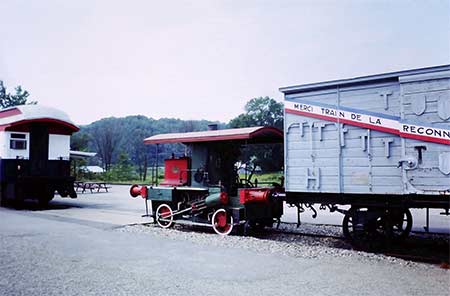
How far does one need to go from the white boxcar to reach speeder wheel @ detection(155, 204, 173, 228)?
13.1ft

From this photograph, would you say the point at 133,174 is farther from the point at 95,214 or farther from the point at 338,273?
the point at 338,273

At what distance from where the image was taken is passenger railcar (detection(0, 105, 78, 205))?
1528 cm

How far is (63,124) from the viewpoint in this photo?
16.5 meters

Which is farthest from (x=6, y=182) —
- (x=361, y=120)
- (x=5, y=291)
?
(x=361, y=120)

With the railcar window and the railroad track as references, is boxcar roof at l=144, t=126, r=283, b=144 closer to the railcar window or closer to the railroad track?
the railroad track

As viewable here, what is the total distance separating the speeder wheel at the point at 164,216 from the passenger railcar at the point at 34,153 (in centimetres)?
677

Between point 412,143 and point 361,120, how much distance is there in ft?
3.40

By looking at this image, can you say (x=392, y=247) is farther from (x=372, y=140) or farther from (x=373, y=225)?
(x=372, y=140)

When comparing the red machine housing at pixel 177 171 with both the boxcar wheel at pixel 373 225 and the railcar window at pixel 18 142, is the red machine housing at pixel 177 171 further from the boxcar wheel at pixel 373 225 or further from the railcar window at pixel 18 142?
the railcar window at pixel 18 142

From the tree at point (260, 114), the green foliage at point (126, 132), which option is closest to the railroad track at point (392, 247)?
the tree at point (260, 114)

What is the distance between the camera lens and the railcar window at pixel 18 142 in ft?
50.8

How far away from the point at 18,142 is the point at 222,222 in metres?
10.3

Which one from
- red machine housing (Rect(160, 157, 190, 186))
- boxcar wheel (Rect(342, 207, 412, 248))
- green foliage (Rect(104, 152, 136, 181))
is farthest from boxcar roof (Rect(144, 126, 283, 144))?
green foliage (Rect(104, 152, 136, 181))

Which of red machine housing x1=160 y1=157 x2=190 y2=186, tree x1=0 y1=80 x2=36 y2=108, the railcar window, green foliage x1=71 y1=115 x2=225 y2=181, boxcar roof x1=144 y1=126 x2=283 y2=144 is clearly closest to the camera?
boxcar roof x1=144 y1=126 x2=283 y2=144
